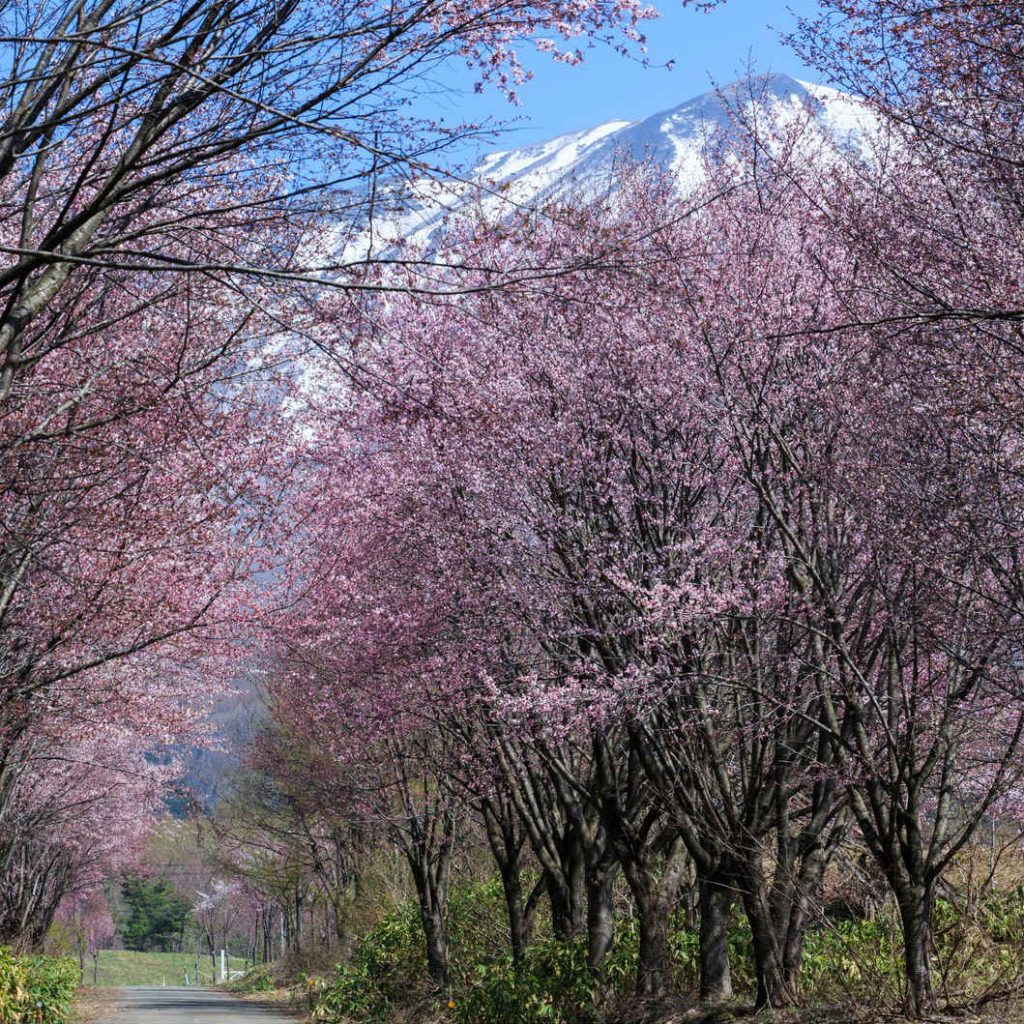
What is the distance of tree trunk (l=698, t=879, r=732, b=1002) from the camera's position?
36.6 feet

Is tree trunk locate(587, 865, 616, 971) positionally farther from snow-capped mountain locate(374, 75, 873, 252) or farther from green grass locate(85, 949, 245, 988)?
green grass locate(85, 949, 245, 988)

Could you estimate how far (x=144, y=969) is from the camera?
256 feet

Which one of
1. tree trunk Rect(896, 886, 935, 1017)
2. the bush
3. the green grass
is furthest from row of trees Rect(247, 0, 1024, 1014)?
the green grass

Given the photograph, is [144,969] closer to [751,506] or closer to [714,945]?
[714,945]

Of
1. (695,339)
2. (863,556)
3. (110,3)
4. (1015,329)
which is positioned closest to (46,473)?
(110,3)

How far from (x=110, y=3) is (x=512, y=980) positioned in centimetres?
1099

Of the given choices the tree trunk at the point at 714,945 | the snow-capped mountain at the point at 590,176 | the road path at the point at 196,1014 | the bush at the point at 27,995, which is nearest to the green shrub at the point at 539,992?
the tree trunk at the point at 714,945

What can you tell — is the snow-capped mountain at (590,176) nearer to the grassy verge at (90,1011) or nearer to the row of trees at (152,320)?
the row of trees at (152,320)

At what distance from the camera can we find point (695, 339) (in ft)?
33.1

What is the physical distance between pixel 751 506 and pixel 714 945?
159 inches

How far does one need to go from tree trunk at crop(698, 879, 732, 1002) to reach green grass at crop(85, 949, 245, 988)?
62.8m

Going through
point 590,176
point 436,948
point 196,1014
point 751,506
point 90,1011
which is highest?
point 590,176

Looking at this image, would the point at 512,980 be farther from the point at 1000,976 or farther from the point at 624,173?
the point at 624,173

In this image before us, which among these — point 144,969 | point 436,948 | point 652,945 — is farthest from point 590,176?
point 144,969
